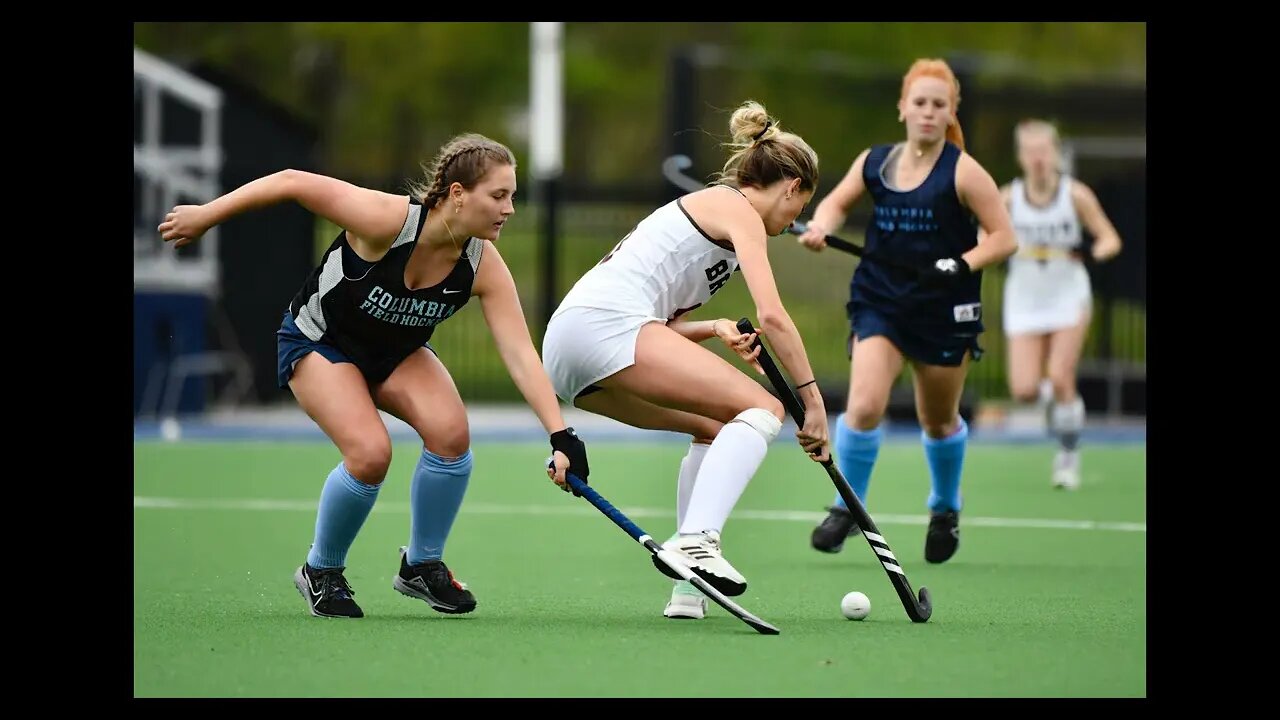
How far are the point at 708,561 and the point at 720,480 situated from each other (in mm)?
241

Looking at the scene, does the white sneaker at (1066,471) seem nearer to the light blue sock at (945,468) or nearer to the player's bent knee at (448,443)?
the light blue sock at (945,468)

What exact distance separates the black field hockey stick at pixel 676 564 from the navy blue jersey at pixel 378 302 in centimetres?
67

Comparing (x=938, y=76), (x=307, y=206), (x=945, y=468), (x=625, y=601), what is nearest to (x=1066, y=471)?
(x=945, y=468)

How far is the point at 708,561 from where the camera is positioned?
5.59m

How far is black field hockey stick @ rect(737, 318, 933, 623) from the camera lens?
19.0 ft

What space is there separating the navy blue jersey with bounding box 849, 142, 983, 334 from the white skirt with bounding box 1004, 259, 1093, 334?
11.7ft

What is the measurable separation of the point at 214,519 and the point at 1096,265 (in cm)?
1002

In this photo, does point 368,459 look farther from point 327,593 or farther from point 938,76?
point 938,76

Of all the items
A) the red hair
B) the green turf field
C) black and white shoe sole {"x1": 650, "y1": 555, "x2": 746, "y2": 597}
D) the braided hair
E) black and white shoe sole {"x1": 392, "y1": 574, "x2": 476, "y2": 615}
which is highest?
the red hair

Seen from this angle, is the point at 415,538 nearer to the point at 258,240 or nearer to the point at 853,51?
the point at 258,240

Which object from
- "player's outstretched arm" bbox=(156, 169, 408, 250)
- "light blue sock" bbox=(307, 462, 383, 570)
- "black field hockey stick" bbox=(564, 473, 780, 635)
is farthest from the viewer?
"light blue sock" bbox=(307, 462, 383, 570)

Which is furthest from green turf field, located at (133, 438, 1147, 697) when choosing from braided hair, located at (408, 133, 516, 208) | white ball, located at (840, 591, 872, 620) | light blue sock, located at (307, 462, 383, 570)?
braided hair, located at (408, 133, 516, 208)

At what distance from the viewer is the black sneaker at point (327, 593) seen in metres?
5.71

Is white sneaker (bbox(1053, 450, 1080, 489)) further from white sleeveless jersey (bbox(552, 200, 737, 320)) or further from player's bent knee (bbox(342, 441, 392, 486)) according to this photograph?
player's bent knee (bbox(342, 441, 392, 486))
